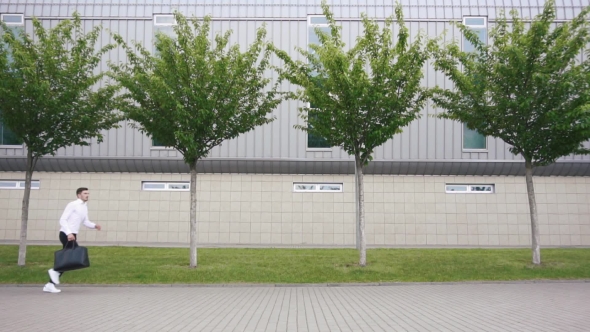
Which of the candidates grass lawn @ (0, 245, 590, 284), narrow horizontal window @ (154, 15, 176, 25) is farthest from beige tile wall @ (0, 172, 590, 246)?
narrow horizontal window @ (154, 15, 176, 25)

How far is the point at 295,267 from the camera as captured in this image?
46.5ft

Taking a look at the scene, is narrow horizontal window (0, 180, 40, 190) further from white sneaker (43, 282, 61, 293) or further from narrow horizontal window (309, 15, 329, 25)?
white sneaker (43, 282, 61, 293)

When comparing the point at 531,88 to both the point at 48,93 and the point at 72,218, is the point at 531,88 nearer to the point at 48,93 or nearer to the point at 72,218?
the point at 72,218

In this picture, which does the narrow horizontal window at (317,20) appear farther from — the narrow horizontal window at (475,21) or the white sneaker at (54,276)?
the white sneaker at (54,276)

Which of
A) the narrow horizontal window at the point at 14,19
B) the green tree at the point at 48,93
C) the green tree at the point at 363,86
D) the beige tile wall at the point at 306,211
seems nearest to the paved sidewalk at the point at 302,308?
the green tree at the point at 363,86

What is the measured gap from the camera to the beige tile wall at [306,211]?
22.0m

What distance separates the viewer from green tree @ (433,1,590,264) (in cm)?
1381

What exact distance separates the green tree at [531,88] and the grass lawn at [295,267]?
4.35 ft

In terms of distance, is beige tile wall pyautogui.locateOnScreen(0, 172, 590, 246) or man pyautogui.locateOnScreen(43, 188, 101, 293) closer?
man pyautogui.locateOnScreen(43, 188, 101, 293)

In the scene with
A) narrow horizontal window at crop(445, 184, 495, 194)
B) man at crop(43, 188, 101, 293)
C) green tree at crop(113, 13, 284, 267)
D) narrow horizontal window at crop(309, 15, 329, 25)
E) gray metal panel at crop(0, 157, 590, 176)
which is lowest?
man at crop(43, 188, 101, 293)

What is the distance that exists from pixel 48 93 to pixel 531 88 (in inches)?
476

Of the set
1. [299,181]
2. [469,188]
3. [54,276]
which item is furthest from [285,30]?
[54,276]

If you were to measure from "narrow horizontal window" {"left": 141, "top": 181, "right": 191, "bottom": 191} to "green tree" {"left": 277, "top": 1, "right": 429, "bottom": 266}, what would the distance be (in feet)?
30.3

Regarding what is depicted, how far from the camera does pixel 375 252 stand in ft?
57.4
